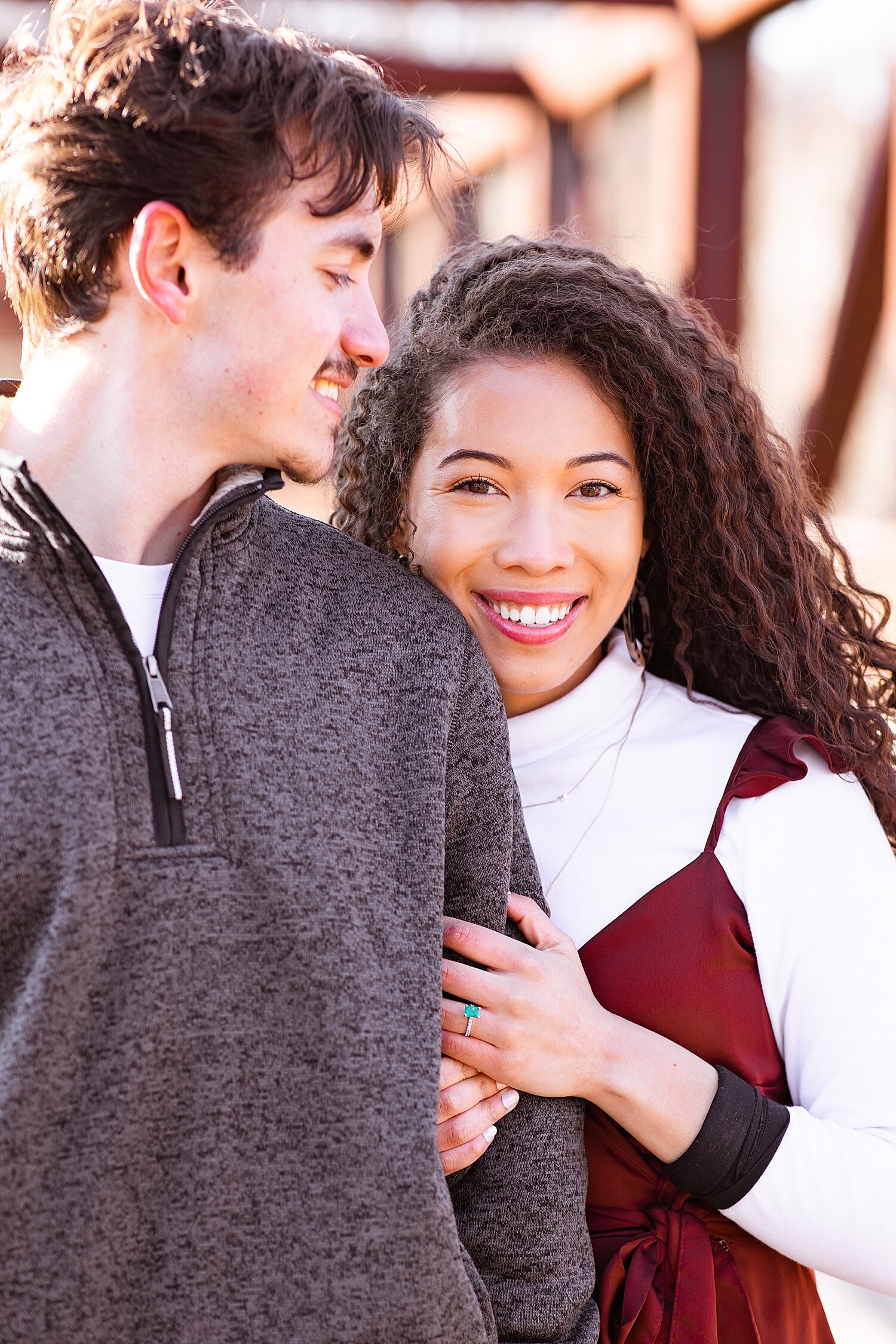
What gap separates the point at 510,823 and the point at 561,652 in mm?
337

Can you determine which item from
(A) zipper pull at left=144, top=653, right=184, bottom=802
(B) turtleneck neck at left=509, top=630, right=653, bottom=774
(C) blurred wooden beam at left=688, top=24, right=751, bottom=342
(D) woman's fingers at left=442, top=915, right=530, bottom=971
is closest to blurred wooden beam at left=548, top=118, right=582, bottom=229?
(C) blurred wooden beam at left=688, top=24, right=751, bottom=342

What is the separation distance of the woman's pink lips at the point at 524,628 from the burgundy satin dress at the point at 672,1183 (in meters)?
0.31

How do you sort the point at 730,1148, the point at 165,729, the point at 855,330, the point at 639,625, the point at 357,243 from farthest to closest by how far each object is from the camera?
the point at 855,330 → the point at 639,625 → the point at 730,1148 → the point at 357,243 → the point at 165,729

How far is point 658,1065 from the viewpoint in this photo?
1.47 m

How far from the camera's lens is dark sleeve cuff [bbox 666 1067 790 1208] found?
4.81 ft

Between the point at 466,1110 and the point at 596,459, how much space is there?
2.60 feet

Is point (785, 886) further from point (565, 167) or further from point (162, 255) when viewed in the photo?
point (565, 167)

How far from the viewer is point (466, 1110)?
1.42 metres

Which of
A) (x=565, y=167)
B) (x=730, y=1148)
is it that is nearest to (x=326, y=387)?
(x=730, y=1148)

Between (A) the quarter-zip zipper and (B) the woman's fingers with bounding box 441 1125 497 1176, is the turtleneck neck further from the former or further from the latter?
(A) the quarter-zip zipper

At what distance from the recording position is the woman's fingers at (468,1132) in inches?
55.3

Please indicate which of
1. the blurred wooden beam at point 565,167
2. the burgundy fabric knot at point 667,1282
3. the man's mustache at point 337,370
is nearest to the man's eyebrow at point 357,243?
the man's mustache at point 337,370

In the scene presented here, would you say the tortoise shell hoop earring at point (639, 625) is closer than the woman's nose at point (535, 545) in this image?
No

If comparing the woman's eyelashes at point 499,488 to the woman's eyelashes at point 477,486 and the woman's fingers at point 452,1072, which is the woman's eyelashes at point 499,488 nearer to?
the woman's eyelashes at point 477,486
